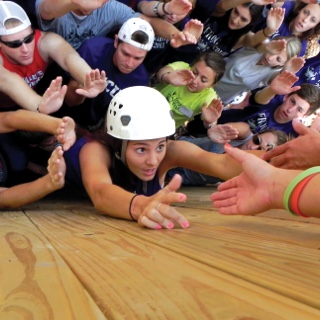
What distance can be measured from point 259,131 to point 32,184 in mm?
2314

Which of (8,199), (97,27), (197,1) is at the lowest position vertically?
(8,199)

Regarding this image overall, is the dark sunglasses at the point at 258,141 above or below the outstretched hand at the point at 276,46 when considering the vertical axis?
below

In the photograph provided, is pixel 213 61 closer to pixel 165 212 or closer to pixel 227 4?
pixel 227 4

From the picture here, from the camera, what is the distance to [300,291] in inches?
30.3

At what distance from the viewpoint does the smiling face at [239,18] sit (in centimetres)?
346

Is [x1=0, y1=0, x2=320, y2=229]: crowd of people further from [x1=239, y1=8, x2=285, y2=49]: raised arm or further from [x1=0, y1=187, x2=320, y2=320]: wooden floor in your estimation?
[x1=0, y1=187, x2=320, y2=320]: wooden floor

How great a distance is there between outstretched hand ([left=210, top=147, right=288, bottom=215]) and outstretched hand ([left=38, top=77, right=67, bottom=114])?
3.88 ft

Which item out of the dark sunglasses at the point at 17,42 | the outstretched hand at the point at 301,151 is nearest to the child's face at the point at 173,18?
the dark sunglasses at the point at 17,42

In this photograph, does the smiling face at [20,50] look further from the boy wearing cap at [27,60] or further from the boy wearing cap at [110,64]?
the boy wearing cap at [110,64]

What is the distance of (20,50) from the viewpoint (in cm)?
257

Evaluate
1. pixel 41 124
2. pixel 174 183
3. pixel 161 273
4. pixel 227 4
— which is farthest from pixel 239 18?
pixel 161 273

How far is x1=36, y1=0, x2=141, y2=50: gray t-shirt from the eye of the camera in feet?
9.49

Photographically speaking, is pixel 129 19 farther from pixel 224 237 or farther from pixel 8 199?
pixel 224 237

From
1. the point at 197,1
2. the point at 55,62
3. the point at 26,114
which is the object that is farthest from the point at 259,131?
the point at 26,114
